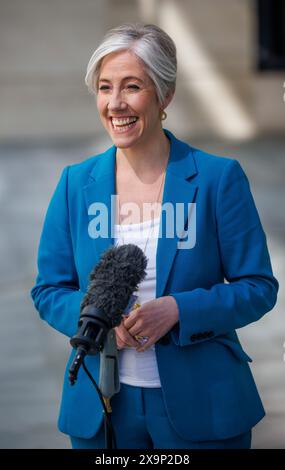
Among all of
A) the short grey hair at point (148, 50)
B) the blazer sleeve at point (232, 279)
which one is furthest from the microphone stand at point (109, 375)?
the short grey hair at point (148, 50)

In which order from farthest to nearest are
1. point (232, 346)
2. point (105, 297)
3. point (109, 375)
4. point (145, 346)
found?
1. point (232, 346)
2. point (145, 346)
3. point (109, 375)
4. point (105, 297)

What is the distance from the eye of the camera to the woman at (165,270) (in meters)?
2.83

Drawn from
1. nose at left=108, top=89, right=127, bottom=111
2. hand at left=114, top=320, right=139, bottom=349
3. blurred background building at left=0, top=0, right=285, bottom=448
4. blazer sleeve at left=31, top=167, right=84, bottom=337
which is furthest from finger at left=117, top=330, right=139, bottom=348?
blurred background building at left=0, top=0, right=285, bottom=448

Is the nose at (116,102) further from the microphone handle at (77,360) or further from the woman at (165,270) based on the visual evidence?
the microphone handle at (77,360)

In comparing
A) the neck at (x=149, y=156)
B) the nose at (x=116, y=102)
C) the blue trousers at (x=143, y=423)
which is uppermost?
the nose at (x=116, y=102)

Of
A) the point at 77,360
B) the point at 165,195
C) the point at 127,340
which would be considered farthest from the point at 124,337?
the point at 165,195

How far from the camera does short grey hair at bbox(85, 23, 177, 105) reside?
2.81 m

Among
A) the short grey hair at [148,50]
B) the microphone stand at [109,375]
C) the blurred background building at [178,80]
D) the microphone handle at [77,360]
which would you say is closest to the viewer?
the microphone handle at [77,360]

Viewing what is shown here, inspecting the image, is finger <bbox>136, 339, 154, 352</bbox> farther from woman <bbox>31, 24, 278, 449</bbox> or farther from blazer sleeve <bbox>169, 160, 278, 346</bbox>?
blazer sleeve <bbox>169, 160, 278, 346</bbox>

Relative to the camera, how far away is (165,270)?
2.84 m

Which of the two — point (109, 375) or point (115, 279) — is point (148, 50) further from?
point (109, 375)

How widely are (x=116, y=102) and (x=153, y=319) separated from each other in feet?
2.17

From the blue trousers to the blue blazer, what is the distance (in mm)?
34
